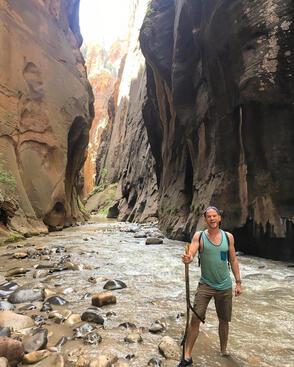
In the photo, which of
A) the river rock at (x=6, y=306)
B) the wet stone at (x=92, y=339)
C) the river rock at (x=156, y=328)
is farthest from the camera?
the river rock at (x=6, y=306)

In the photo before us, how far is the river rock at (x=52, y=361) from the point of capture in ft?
7.66

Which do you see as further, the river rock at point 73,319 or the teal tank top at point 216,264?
the river rock at point 73,319

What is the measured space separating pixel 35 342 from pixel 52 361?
0.31 m

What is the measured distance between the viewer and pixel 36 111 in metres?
14.9

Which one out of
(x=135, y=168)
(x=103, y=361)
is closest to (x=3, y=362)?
(x=103, y=361)

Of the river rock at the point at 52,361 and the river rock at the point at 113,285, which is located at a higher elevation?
the river rock at the point at 113,285

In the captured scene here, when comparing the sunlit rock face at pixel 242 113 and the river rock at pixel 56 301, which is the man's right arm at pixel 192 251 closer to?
the river rock at pixel 56 301

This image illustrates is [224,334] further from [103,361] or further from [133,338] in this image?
[103,361]

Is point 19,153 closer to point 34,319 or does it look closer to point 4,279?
point 4,279

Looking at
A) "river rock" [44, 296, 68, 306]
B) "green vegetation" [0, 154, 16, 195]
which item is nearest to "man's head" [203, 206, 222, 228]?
"river rock" [44, 296, 68, 306]

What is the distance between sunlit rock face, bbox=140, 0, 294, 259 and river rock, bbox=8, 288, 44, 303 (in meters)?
6.40

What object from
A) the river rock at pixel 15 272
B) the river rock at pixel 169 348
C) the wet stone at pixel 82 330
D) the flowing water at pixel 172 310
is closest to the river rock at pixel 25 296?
the flowing water at pixel 172 310

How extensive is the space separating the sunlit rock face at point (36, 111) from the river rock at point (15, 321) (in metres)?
7.04

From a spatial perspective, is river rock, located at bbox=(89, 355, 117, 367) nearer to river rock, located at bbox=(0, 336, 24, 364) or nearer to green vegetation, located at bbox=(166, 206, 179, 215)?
river rock, located at bbox=(0, 336, 24, 364)
